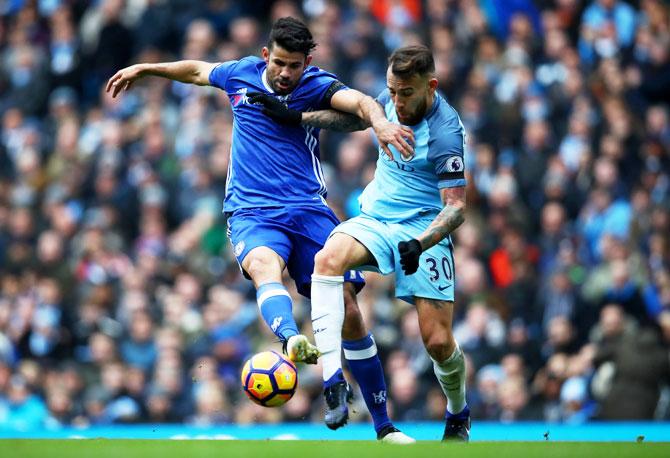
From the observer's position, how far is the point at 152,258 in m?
15.3

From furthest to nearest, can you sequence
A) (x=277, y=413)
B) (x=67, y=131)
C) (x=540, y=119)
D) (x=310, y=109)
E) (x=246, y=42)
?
(x=67, y=131) → (x=246, y=42) → (x=540, y=119) → (x=277, y=413) → (x=310, y=109)

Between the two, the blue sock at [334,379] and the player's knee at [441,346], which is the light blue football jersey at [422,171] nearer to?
the player's knee at [441,346]

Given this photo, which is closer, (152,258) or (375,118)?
(375,118)

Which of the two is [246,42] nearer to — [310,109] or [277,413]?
[277,413]

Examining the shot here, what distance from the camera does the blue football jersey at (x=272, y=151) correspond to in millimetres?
9031

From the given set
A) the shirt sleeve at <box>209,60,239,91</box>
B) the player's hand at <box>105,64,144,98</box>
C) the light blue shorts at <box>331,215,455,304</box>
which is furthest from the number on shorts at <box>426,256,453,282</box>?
the player's hand at <box>105,64,144,98</box>

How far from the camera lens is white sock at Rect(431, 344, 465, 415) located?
9.06 meters

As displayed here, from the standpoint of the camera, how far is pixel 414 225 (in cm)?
887

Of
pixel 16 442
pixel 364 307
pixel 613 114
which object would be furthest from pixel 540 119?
pixel 16 442

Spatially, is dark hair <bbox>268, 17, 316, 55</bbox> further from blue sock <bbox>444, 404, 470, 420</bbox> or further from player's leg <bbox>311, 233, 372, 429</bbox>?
blue sock <bbox>444, 404, 470, 420</bbox>

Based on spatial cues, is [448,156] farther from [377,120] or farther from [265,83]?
[265,83]

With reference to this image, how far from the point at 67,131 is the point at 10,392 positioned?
4.06 m

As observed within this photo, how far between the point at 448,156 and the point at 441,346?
1250mm

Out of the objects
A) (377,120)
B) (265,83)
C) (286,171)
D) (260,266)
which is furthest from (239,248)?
(377,120)
